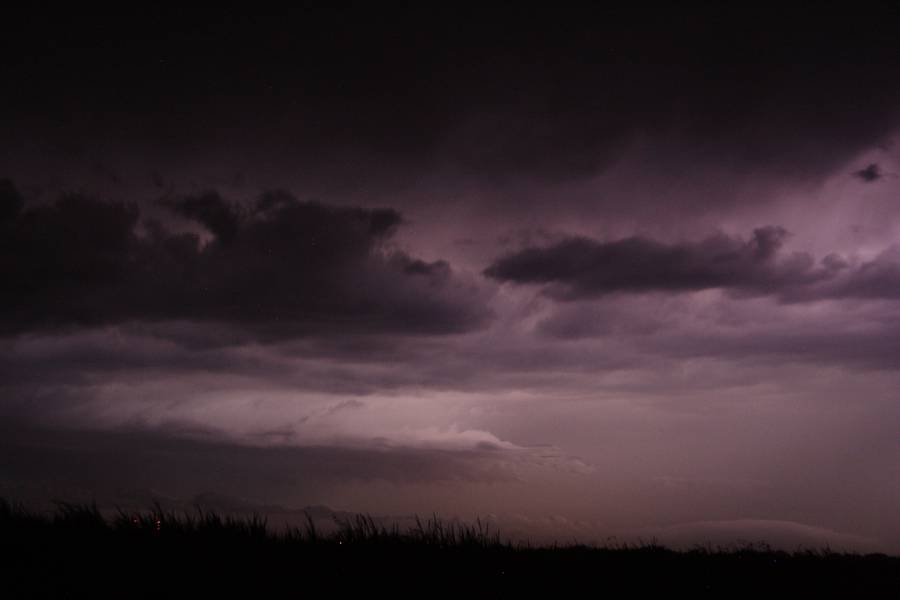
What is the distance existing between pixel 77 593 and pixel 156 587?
101 cm

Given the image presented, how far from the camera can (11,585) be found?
12125mm

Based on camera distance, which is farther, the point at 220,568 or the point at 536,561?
the point at 536,561

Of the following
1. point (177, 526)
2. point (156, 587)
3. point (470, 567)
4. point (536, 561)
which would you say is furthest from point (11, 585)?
point (536, 561)

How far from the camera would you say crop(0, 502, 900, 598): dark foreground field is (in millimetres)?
12562

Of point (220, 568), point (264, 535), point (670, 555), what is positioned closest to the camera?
point (220, 568)

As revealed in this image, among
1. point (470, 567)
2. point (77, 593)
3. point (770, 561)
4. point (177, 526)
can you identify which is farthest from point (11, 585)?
point (770, 561)

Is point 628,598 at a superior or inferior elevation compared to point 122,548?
inferior

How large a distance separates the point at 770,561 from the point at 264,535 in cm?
1140

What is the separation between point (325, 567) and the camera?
13.7 metres

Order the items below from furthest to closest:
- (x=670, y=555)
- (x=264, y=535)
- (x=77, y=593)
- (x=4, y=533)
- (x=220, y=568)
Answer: (x=670, y=555)
(x=264, y=535)
(x=4, y=533)
(x=220, y=568)
(x=77, y=593)

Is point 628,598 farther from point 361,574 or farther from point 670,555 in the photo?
point 670,555

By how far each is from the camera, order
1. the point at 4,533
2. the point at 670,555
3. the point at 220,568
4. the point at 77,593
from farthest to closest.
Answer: the point at 670,555
the point at 4,533
the point at 220,568
the point at 77,593

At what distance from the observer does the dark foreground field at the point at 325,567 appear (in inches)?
495

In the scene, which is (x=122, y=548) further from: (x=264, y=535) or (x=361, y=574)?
(x=361, y=574)
